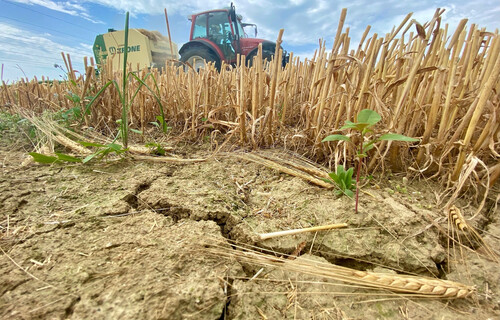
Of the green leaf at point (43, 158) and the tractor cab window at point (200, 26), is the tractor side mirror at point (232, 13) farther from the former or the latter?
the green leaf at point (43, 158)

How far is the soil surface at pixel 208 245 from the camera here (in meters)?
0.52

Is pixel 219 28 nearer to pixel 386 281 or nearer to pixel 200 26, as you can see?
pixel 200 26

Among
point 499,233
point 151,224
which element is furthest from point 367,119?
point 151,224

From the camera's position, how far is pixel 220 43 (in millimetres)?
7184

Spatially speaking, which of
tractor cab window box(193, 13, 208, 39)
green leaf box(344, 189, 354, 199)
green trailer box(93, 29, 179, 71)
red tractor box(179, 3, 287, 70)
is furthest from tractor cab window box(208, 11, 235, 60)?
green leaf box(344, 189, 354, 199)

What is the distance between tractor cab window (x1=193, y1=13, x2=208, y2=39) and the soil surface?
7.88m

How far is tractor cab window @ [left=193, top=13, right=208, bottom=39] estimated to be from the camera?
296 inches

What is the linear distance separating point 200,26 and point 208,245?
28.1ft

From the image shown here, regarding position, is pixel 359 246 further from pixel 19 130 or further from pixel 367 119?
pixel 19 130

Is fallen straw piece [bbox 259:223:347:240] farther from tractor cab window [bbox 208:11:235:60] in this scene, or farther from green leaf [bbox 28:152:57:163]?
tractor cab window [bbox 208:11:235:60]

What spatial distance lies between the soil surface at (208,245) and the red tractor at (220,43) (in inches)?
263

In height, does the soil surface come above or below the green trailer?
below

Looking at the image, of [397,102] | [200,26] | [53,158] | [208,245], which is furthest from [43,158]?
[200,26]

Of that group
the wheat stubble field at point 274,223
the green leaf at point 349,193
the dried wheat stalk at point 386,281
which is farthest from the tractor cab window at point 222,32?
the dried wheat stalk at point 386,281
